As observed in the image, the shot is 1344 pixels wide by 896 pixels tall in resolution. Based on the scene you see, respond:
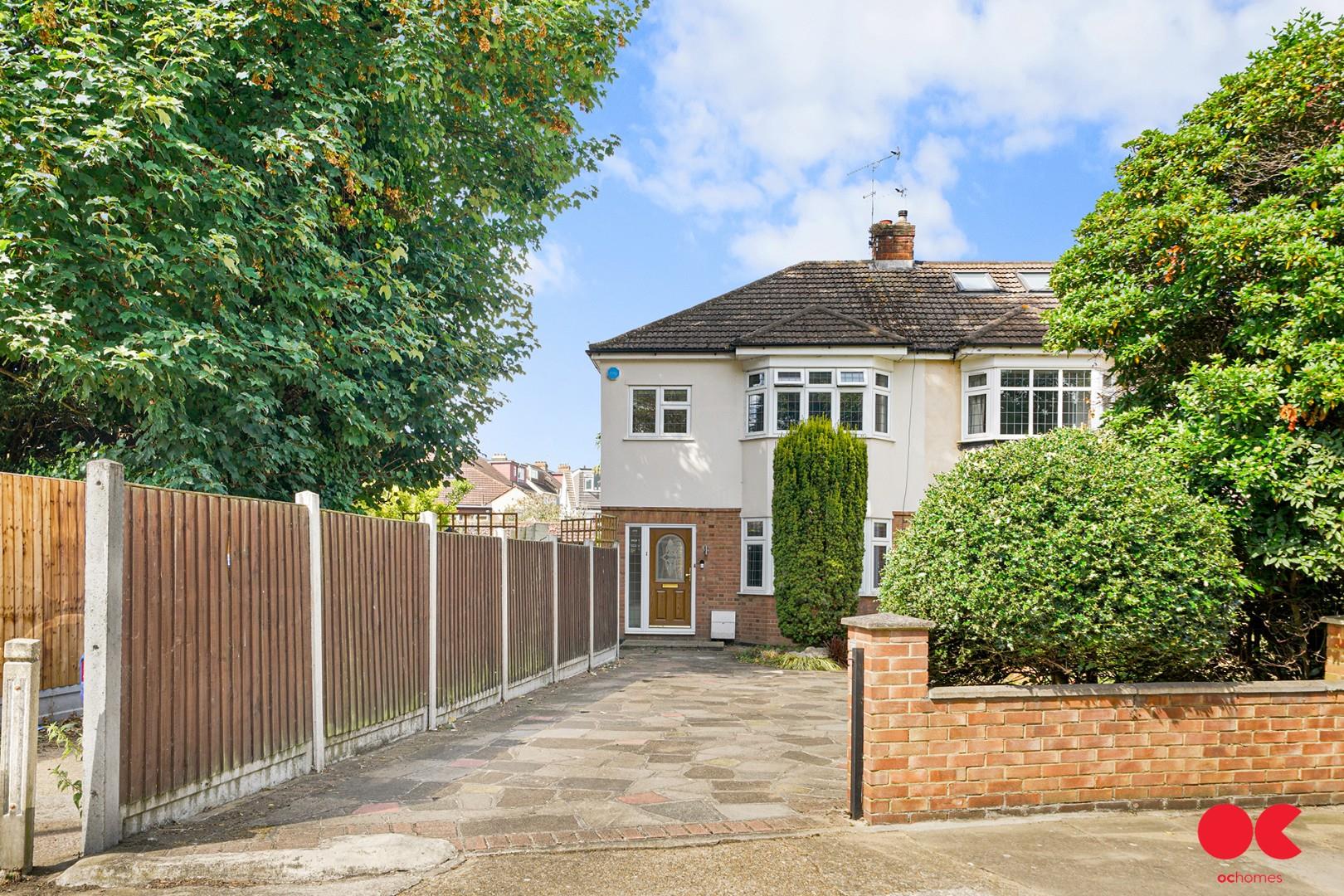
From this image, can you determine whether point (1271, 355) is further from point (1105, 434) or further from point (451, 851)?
point (451, 851)

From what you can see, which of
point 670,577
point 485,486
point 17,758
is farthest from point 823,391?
point 485,486

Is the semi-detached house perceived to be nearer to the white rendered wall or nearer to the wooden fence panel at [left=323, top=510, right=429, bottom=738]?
the white rendered wall

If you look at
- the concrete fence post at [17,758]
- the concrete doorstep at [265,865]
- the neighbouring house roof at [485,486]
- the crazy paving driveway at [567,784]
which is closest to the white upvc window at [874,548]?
the crazy paving driveway at [567,784]

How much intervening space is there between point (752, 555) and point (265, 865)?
16.7 meters

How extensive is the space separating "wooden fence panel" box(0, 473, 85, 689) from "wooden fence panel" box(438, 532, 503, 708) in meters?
3.35

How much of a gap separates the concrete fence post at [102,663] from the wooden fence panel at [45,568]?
4296mm

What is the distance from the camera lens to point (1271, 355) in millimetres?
7281

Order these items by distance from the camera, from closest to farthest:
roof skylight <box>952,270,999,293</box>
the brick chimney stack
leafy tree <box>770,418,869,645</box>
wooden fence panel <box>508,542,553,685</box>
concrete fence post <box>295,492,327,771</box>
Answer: concrete fence post <box>295,492,327,771</box> < wooden fence panel <box>508,542,553,685</box> < leafy tree <box>770,418,869,645</box> < roof skylight <box>952,270,999,293</box> < the brick chimney stack

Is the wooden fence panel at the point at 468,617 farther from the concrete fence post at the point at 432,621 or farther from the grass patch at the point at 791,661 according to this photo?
the grass patch at the point at 791,661

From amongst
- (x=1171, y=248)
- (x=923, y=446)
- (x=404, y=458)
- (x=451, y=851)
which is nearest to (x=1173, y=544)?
(x=1171, y=248)

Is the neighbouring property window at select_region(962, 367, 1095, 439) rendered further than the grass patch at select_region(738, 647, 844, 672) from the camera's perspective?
Yes

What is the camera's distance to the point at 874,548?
20.8 m

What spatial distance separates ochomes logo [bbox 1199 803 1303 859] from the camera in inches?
215

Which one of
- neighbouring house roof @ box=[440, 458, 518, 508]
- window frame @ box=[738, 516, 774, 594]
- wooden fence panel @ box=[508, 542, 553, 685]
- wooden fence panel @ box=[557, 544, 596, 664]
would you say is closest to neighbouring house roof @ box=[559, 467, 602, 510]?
neighbouring house roof @ box=[440, 458, 518, 508]
